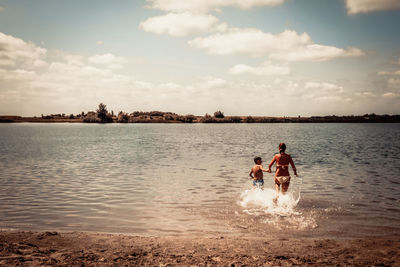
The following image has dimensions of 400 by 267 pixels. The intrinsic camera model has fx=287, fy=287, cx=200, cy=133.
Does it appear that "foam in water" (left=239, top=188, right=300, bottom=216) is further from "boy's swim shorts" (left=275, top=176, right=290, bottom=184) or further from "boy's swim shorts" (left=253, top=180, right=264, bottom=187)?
"boy's swim shorts" (left=275, top=176, right=290, bottom=184)

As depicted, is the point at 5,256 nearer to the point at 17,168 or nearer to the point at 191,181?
the point at 191,181

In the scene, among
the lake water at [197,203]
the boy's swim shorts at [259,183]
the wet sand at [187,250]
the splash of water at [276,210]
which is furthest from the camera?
the boy's swim shorts at [259,183]

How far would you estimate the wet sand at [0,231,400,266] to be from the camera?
271 inches

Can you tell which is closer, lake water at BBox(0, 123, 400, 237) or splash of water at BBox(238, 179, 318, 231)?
lake water at BBox(0, 123, 400, 237)

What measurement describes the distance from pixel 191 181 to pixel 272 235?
9768mm

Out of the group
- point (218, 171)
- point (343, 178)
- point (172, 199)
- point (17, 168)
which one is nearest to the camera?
point (172, 199)

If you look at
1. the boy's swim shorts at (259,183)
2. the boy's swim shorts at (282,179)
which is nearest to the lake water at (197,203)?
the boy's swim shorts at (259,183)

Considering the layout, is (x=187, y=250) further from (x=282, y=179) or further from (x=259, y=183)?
(x=259, y=183)

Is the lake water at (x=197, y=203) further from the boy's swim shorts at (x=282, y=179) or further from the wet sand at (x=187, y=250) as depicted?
the wet sand at (x=187, y=250)

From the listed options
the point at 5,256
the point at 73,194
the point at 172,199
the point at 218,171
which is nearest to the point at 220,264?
the point at 5,256

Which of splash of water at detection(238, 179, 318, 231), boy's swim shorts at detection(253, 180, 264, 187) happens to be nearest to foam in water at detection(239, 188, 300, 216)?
splash of water at detection(238, 179, 318, 231)

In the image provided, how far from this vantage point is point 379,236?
902cm

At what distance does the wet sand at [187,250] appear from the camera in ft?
22.6

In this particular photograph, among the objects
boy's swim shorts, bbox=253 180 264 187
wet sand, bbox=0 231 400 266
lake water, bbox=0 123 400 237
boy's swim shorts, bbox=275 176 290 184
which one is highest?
boy's swim shorts, bbox=275 176 290 184
